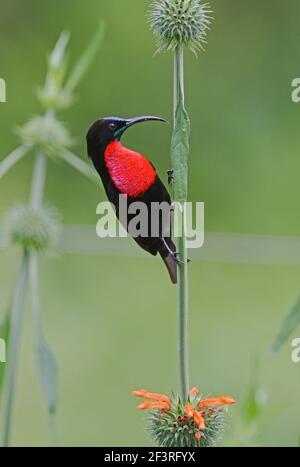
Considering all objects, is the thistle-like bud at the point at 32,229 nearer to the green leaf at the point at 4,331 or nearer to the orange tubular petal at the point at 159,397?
the green leaf at the point at 4,331

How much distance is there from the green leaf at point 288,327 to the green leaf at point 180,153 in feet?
0.41

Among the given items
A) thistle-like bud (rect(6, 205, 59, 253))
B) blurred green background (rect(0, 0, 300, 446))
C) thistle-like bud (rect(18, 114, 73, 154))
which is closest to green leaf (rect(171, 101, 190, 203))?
thistle-like bud (rect(18, 114, 73, 154))

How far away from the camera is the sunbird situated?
1.79 ft

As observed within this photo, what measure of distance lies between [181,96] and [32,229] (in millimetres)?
378

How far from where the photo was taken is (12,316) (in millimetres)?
633

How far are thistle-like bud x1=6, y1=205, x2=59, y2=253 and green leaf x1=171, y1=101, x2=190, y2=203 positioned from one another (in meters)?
0.34

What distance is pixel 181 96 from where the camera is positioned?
1.51 feet

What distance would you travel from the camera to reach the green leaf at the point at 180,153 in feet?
1.53

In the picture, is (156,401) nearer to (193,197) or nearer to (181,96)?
(181,96)

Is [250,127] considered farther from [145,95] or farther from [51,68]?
[51,68]

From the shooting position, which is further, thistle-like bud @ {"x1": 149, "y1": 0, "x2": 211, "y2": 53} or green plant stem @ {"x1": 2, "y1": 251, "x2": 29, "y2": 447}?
green plant stem @ {"x1": 2, "y1": 251, "x2": 29, "y2": 447}

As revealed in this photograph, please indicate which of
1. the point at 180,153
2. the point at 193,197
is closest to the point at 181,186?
the point at 180,153

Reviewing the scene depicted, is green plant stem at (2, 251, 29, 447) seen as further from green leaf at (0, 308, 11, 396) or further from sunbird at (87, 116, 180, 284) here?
sunbird at (87, 116, 180, 284)

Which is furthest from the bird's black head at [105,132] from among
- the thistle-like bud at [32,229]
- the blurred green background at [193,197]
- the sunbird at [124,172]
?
the blurred green background at [193,197]
